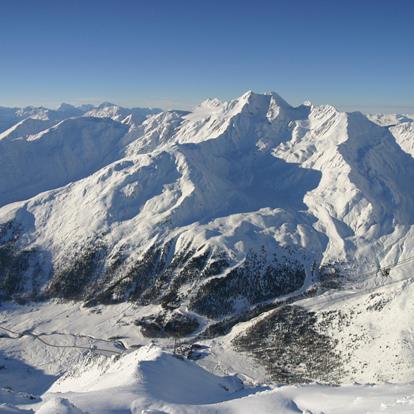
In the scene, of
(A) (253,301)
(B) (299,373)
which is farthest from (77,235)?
(B) (299,373)

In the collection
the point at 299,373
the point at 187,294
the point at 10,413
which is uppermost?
the point at 10,413

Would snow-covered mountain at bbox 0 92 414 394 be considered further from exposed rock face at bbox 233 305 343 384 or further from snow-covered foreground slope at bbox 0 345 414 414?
snow-covered foreground slope at bbox 0 345 414 414

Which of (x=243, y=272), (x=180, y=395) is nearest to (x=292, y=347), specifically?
(x=243, y=272)

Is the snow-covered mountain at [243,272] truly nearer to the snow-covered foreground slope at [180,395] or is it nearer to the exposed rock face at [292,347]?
the exposed rock face at [292,347]

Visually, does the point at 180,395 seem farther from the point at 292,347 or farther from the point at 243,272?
the point at 243,272

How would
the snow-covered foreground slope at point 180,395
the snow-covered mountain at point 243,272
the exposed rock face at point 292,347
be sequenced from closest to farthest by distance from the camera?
the snow-covered foreground slope at point 180,395, the exposed rock face at point 292,347, the snow-covered mountain at point 243,272

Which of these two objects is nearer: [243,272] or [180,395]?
[180,395]

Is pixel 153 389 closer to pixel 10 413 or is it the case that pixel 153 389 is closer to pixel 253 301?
A: pixel 10 413

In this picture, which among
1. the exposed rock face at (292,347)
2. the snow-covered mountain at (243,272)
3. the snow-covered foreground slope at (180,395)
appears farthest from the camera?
the snow-covered mountain at (243,272)

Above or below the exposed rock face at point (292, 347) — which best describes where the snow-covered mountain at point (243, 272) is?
above

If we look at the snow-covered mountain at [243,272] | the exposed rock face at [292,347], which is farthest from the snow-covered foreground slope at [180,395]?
the snow-covered mountain at [243,272]

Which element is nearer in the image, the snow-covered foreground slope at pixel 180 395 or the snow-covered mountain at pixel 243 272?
the snow-covered foreground slope at pixel 180 395
